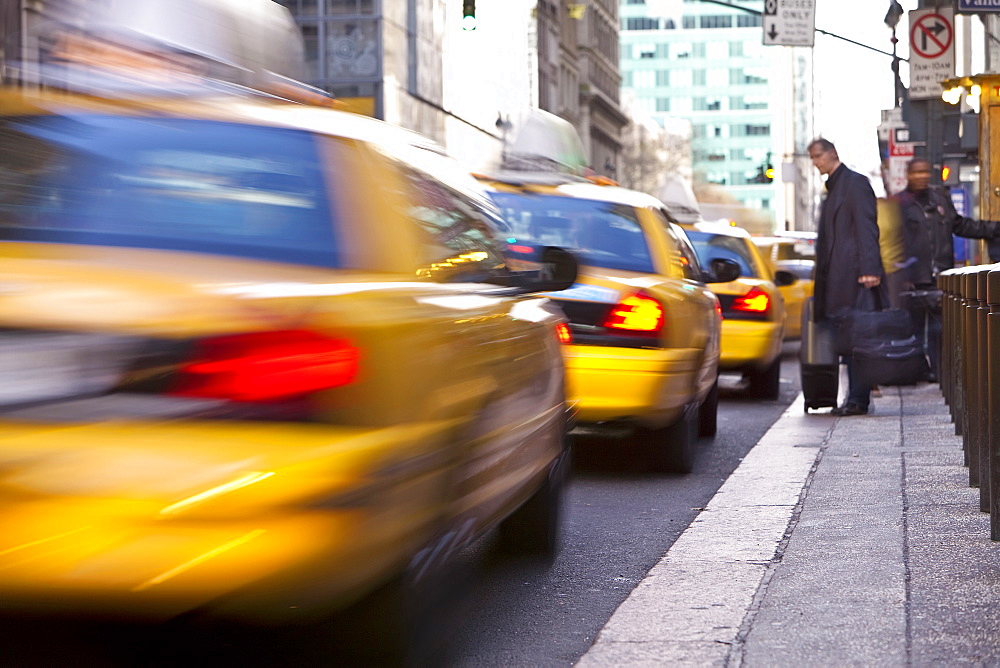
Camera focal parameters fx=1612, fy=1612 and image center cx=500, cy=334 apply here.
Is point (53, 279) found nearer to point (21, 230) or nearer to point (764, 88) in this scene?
point (21, 230)

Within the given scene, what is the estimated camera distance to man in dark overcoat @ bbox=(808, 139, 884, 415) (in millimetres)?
10492

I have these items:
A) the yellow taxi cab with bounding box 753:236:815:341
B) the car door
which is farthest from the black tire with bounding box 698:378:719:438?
the yellow taxi cab with bounding box 753:236:815:341

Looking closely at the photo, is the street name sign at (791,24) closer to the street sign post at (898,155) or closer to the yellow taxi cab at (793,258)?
the street sign post at (898,155)

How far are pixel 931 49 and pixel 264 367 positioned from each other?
22.1 meters

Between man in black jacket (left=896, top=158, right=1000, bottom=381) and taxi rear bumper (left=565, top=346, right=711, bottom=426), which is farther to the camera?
man in black jacket (left=896, top=158, right=1000, bottom=381)

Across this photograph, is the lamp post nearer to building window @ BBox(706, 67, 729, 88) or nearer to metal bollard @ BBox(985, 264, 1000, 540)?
metal bollard @ BBox(985, 264, 1000, 540)

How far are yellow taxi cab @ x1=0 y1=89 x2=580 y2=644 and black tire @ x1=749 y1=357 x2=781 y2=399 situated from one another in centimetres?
902

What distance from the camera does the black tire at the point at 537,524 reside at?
5.59 metres

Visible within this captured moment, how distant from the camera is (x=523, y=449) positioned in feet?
15.8

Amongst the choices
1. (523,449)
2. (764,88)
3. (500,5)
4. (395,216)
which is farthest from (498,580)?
(764,88)

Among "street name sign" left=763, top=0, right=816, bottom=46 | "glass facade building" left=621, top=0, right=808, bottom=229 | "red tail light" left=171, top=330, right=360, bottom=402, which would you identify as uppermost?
"glass facade building" left=621, top=0, right=808, bottom=229

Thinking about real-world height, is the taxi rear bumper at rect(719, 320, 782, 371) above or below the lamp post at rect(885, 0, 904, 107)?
below

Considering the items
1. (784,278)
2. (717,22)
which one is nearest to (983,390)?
(784,278)

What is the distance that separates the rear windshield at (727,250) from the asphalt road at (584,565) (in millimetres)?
5000
